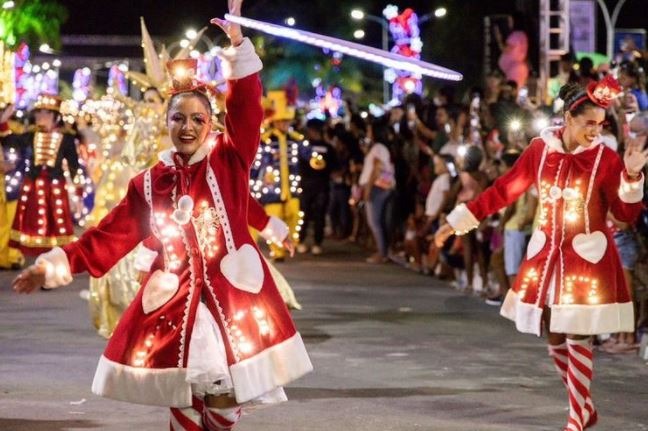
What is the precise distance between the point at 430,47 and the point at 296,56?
6.25m

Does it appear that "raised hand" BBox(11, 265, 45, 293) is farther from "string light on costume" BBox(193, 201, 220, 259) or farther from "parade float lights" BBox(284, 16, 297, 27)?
"parade float lights" BBox(284, 16, 297, 27)

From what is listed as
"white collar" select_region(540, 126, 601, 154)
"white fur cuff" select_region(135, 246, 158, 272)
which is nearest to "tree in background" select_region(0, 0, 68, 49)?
"white fur cuff" select_region(135, 246, 158, 272)

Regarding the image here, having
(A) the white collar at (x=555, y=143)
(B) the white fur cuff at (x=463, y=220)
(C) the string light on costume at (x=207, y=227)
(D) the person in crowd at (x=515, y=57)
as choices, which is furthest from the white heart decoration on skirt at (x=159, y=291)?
(D) the person in crowd at (x=515, y=57)

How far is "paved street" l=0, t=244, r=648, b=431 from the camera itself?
8615mm

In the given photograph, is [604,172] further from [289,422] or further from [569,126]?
[289,422]

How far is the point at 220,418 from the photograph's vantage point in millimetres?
6270

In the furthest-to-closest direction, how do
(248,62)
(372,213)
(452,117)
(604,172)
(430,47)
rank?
1. (430,47)
2. (372,213)
3. (452,117)
4. (604,172)
5. (248,62)

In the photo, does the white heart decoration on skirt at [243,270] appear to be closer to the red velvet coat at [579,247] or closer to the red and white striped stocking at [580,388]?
the red velvet coat at [579,247]

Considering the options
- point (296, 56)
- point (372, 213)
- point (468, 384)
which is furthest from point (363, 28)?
point (468, 384)

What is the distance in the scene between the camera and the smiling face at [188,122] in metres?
6.39

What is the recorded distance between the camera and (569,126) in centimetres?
824

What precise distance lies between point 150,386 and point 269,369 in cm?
51

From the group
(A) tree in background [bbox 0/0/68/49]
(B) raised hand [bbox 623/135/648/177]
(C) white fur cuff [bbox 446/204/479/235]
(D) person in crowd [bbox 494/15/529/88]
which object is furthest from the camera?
(A) tree in background [bbox 0/0/68/49]

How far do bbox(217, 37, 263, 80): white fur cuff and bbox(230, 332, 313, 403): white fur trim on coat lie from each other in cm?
117
